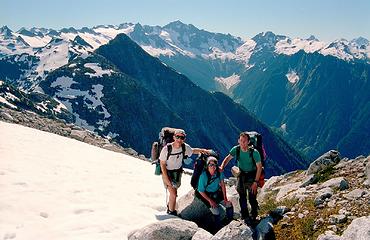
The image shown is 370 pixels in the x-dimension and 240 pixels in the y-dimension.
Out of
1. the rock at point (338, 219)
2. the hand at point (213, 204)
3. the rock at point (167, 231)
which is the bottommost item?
the rock at point (167, 231)

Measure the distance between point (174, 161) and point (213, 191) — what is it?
1.94 meters

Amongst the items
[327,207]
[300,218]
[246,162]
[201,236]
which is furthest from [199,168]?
[327,207]

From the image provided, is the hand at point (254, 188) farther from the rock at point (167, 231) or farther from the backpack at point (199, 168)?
the rock at point (167, 231)

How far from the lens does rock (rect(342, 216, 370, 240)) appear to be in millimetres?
10899

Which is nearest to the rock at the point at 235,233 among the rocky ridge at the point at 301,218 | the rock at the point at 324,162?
the rocky ridge at the point at 301,218

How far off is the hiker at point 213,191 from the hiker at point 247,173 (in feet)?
1.77

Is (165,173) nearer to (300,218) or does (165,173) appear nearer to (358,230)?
(300,218)

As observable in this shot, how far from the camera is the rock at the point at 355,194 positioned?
14594 millimetres

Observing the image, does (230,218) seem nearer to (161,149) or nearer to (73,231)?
(161,149)

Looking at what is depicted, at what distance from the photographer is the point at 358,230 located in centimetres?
1119

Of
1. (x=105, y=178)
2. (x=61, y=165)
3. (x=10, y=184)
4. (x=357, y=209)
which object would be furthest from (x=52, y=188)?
(x=357, y=209)

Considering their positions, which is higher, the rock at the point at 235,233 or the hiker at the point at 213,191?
the hiker at the point at 213,191

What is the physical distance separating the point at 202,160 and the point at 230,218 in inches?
88.6

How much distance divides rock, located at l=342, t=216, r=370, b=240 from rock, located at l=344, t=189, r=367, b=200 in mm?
3050
